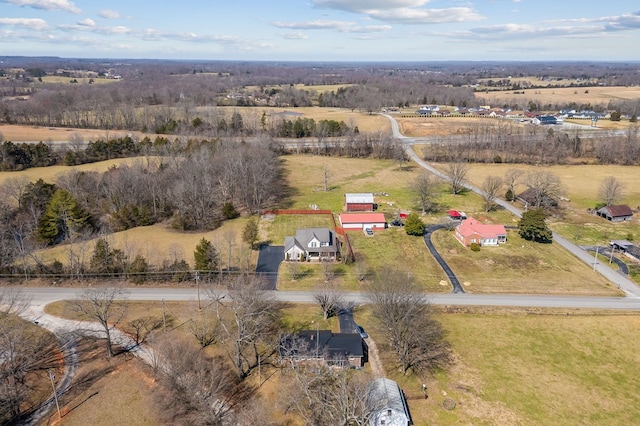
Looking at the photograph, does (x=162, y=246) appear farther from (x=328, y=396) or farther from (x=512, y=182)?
(x=512, y=182)

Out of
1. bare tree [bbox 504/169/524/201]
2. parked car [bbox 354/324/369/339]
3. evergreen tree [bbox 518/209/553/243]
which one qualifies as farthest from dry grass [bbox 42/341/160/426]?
bare tree [bbox 504/169/524/201]

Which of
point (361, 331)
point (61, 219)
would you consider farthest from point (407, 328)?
point (61, 219)

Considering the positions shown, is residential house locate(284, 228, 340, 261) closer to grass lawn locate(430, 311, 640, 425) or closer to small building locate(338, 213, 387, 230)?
small building locate(338, 213, 387, 230)

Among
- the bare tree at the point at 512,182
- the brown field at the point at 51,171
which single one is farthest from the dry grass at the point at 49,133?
the bare tree at the point at 512,182

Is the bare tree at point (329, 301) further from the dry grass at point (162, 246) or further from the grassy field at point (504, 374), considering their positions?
the dry grass at point (162, 246)

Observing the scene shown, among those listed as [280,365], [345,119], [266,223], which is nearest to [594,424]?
[280,365]
